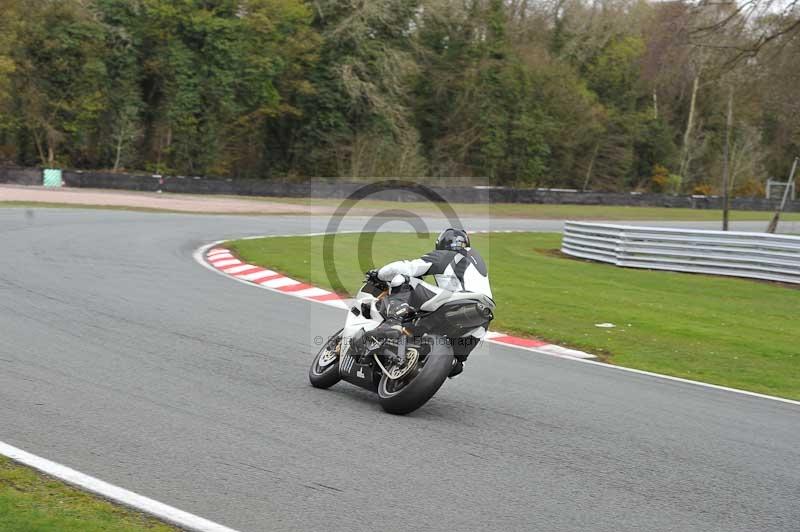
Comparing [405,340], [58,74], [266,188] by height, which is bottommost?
[405,340]

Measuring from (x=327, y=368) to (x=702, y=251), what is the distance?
15.5 m

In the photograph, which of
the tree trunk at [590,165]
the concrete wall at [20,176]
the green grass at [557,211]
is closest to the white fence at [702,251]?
the green grass at [557,211]

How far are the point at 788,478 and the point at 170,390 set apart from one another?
4574 mm

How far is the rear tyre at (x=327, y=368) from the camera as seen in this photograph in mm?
7969

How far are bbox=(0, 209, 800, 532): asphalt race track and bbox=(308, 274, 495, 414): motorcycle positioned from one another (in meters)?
0.23

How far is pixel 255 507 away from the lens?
5.02 meters

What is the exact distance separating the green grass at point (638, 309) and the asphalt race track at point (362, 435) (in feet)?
4.83

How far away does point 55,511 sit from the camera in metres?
4.72

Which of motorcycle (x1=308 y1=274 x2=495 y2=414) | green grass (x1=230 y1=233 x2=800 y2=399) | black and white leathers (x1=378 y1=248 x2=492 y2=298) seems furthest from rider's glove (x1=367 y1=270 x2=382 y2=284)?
green grass (x1=230 y1=233 x2=800 y2=399)

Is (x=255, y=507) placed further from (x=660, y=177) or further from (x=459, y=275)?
(x=660, y=177)

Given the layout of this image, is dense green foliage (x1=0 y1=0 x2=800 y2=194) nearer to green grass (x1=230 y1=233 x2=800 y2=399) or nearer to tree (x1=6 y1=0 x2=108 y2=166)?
tree (x1=6 y1=0 x2=108 y2=166)

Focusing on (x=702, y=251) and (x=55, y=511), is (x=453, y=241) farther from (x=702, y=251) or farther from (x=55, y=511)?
(x=702, y=251)

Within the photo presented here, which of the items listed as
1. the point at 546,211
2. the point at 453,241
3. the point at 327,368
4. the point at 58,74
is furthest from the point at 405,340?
the point at 58,74

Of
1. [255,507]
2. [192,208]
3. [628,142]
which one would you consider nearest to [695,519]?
[255,507]
